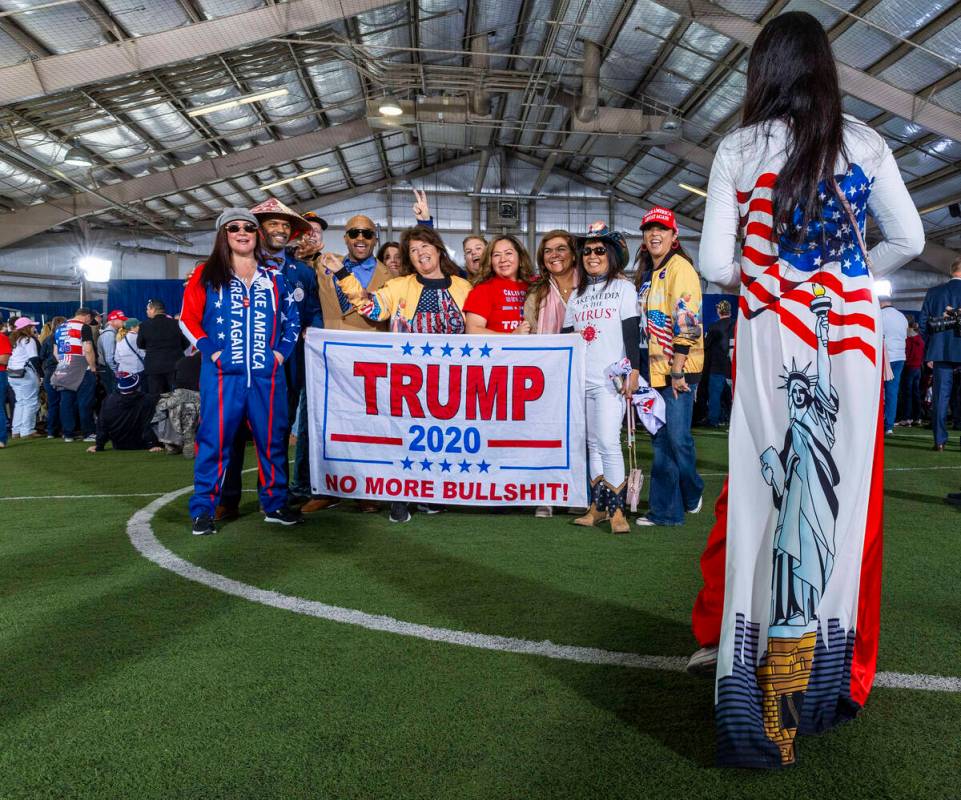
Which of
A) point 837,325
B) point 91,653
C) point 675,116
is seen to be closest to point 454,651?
point 91,653

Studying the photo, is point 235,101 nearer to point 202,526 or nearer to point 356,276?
point 356,276

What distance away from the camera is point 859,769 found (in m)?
1.73

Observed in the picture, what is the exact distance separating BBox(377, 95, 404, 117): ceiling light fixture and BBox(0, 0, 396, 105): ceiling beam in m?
4.30

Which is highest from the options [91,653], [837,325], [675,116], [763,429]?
[675,116]

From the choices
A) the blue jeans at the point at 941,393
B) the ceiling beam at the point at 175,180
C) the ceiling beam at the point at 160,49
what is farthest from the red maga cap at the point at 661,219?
the ceiling beam at the point at 175,180

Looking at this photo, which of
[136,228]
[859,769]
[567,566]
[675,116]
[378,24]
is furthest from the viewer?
[136,228]

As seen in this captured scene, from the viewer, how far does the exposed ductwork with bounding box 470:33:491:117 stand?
55.0ft

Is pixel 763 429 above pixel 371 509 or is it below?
above

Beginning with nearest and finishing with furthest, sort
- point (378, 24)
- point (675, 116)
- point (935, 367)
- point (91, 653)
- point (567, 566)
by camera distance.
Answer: point (91, 653) → point (567, 566) → point (935, 367) → point (378, 24) → point (675, 116)

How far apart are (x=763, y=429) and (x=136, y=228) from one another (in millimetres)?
26550

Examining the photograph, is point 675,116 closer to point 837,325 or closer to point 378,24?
point 378,24

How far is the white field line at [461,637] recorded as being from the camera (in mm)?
2244

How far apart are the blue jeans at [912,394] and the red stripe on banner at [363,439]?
11.7 meters

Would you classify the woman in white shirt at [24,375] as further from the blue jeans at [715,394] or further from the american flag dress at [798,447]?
the american flag dress at [798,447]
